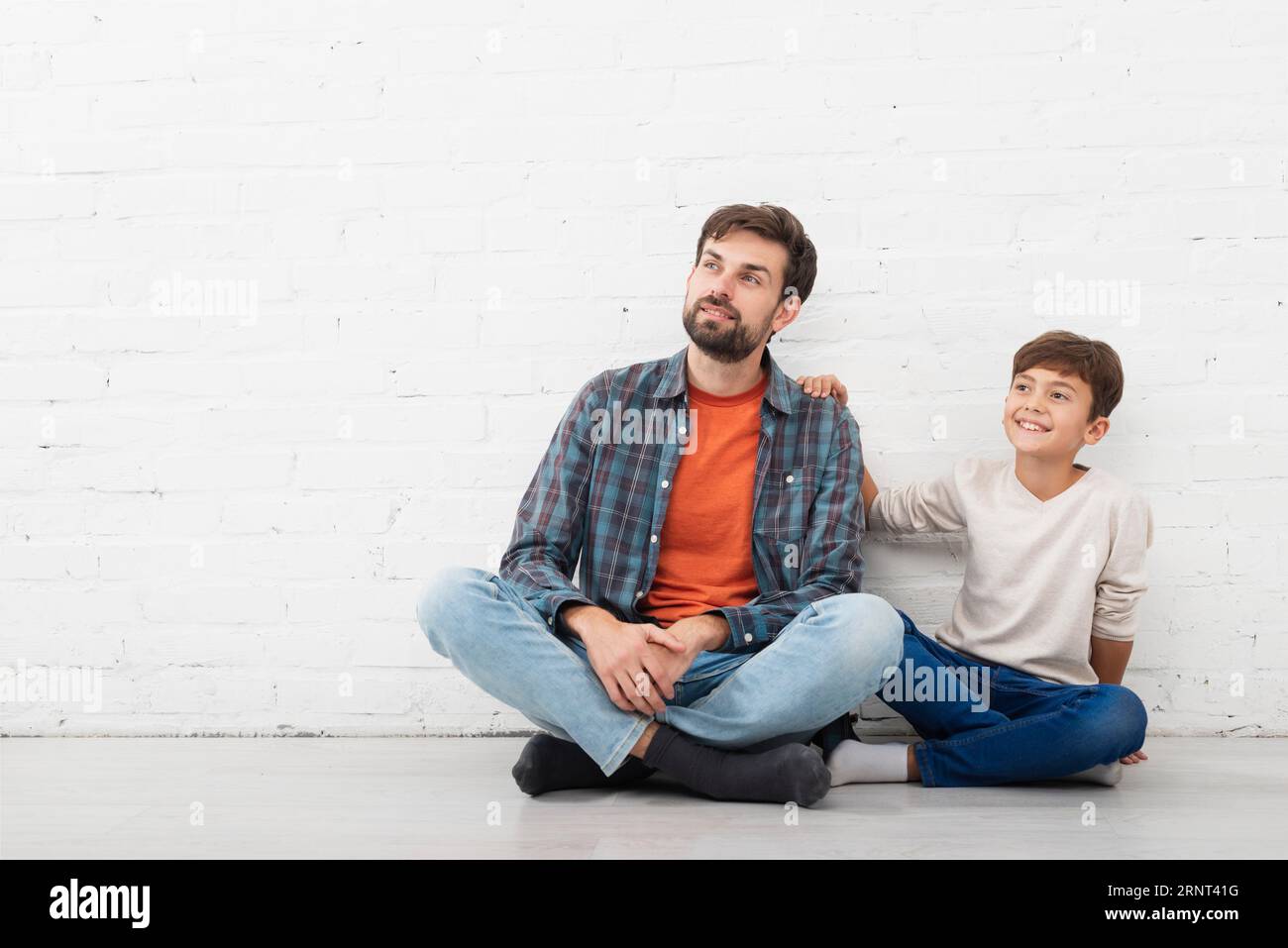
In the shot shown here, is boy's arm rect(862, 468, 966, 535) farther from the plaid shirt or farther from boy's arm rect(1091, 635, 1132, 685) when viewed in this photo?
boy's arm rect(1091, 635, 1132, 685)

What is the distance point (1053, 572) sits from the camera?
1979 millimetres

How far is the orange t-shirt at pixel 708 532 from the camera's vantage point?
199 centimetres

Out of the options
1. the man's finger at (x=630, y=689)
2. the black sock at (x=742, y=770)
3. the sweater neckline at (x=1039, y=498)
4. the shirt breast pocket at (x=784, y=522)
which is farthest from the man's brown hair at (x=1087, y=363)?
the man's finger at (x=630, y=689)

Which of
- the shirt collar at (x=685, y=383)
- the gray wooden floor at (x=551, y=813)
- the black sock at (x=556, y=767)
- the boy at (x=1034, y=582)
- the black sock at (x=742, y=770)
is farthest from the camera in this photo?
the shirt collar at (x=685, y=383)

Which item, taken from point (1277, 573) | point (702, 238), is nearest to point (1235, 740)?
point (1277, 573)

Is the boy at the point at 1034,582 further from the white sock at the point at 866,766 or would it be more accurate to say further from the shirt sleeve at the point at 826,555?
the shirt sleeve at the point at 826,555

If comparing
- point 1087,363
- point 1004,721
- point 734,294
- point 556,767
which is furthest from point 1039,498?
point 556,767

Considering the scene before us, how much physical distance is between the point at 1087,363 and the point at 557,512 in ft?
3.31

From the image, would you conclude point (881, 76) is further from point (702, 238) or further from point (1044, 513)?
point (1044, 513)

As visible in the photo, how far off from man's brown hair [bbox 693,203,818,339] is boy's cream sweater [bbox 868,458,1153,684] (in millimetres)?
523

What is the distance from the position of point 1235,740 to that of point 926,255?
1.15 metres

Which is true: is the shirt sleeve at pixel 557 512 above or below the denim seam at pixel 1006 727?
above

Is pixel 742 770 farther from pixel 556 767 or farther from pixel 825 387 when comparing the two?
pixel 825 387

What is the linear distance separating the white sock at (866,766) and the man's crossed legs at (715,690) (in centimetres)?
14
